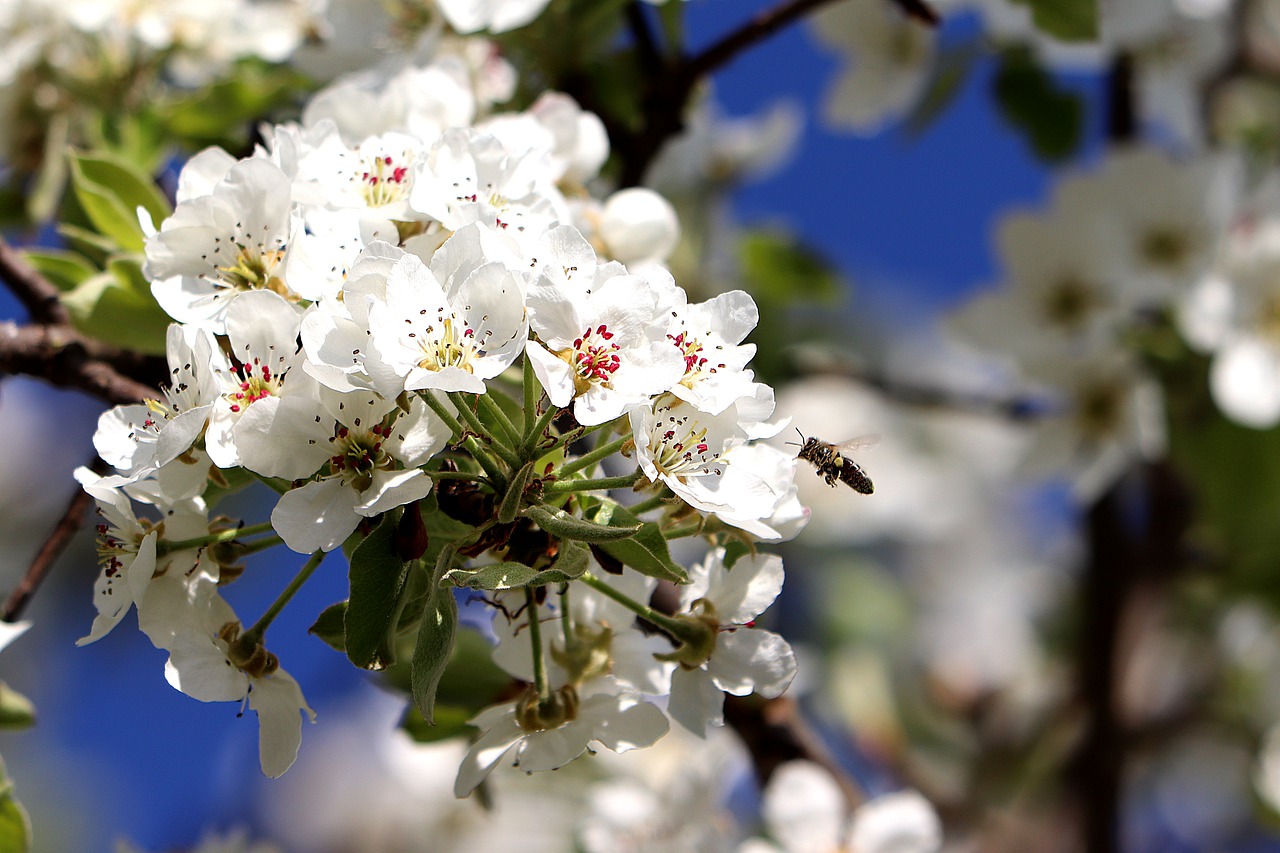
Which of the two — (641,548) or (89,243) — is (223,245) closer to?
(89,243)

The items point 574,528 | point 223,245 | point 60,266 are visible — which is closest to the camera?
point 574,528

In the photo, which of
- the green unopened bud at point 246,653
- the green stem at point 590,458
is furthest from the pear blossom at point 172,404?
the green stem at point 590,458

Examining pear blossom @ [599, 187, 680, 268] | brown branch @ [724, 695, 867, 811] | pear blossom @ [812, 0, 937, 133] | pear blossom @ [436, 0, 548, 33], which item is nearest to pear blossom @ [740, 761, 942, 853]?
brown branch @ [724, 695, 867, 811]

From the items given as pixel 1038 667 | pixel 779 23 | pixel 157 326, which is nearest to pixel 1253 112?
→ pixel 1038 667

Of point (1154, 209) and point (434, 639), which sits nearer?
point (434, 639)

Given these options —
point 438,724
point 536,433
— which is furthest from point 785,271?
point 536,433

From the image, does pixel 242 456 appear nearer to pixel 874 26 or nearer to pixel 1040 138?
pixel 874 26
